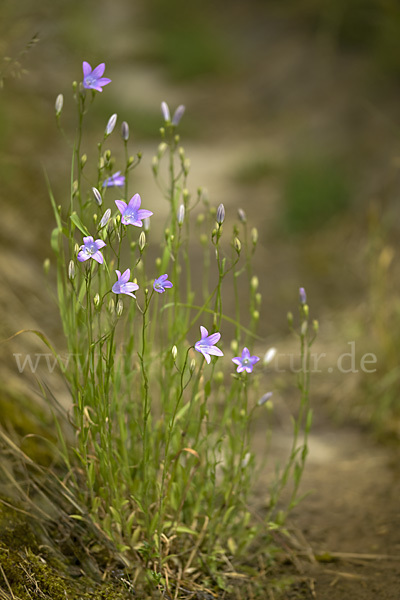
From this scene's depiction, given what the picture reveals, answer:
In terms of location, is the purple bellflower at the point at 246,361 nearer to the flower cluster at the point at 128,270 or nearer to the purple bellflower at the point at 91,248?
the flower cluster at the point at 128,270

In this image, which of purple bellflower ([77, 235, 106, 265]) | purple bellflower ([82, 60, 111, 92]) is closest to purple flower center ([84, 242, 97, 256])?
purple bellflower ([77, 235, 106, 265])

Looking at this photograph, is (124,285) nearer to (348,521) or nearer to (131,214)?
(131,214)

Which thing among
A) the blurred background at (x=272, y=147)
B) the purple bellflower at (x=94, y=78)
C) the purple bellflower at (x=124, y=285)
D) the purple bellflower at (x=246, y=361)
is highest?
the blurred background at (x=272, y=147)

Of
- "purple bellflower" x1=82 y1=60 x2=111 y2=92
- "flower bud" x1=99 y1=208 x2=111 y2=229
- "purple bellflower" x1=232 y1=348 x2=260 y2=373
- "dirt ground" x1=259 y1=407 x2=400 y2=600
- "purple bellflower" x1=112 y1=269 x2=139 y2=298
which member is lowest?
"dirt ground" x1=259 y1=407 x2=400 y2=600

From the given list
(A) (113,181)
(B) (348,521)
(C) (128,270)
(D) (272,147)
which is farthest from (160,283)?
(D) (272,147)

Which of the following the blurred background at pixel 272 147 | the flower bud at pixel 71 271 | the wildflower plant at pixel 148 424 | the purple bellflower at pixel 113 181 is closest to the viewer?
the flower bud at pixel 71 271

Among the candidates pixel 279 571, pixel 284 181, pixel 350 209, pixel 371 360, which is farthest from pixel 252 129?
pixel 279 571

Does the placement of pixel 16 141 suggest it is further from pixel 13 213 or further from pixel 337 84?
pixel 337 84

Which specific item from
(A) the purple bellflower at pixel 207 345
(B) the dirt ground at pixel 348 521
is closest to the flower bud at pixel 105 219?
(A) the purple bellflower at pixel 207 345

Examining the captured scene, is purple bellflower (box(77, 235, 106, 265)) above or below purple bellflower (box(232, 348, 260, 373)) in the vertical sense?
above

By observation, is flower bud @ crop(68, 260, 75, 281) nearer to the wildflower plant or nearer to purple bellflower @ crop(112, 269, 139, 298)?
the wildflower plant
